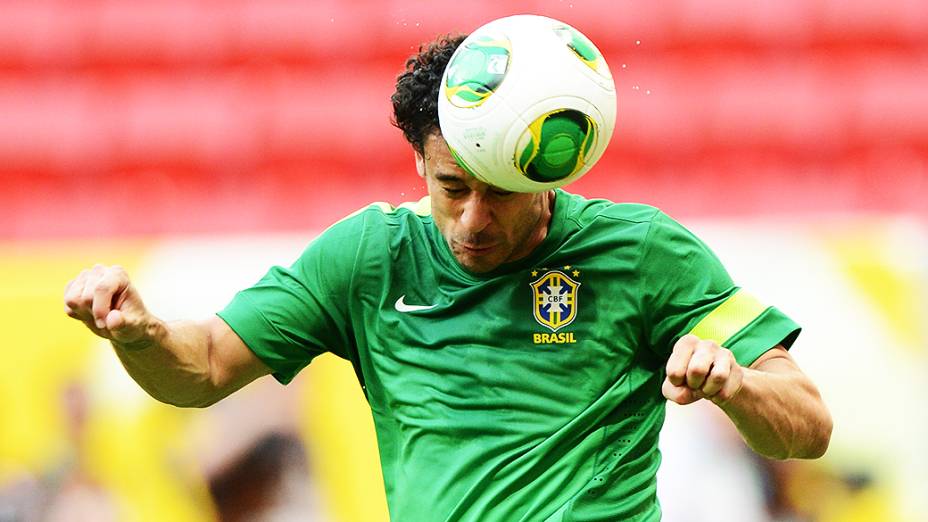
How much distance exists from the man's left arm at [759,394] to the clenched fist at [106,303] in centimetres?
83

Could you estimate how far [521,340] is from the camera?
243 centimetres

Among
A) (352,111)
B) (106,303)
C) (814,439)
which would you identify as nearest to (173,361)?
(106,303)

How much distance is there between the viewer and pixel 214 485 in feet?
12.5

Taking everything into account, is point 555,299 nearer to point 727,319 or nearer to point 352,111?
point 727,319

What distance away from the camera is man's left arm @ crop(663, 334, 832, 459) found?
200cm

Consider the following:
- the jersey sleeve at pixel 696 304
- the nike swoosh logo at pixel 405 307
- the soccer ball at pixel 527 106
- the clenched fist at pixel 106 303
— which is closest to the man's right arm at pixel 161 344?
the clenched fist at pixel 106 303

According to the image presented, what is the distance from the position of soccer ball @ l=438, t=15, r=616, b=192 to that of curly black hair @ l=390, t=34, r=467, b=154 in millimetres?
167

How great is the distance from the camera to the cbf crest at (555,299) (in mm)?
2428

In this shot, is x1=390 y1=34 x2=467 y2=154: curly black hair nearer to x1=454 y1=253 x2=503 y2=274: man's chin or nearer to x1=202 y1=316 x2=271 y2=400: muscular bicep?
x1=454 y1=253 x2=503 y2=274: man's chin

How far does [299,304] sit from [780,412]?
841mm

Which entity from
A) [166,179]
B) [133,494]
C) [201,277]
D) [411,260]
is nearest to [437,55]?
[411,260]

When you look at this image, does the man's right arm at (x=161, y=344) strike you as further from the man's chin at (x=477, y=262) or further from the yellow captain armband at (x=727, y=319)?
the yellow captain armband at (x=727, y=319)

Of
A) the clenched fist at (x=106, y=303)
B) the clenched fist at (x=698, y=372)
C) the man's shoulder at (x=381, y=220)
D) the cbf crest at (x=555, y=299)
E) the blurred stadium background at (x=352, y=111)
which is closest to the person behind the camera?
the clenched fist at (x=698, y=372)

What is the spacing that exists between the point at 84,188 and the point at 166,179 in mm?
288
